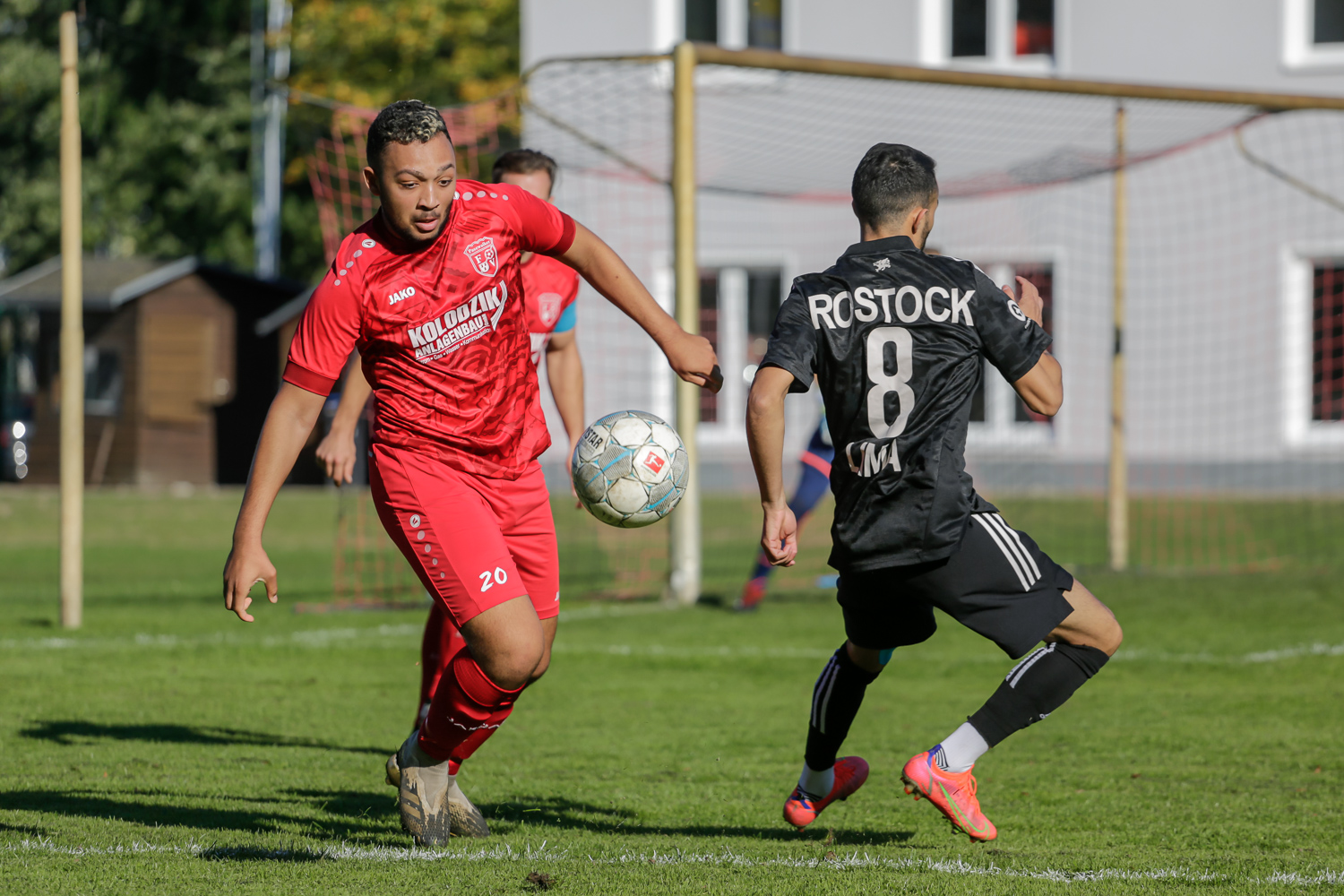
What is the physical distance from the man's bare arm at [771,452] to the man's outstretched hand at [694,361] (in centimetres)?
15

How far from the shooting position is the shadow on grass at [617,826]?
4.33m

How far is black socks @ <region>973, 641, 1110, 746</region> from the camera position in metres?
4.02

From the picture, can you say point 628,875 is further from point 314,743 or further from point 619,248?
point 619,248

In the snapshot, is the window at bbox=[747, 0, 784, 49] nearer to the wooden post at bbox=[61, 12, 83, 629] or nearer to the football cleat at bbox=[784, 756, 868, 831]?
the wooden post at bbox=[61, 12, 83, 629]

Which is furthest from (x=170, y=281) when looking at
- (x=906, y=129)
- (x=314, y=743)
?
(x=314, y=743)

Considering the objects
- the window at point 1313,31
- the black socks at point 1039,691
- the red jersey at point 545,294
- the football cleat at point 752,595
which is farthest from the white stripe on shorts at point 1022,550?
the window at point 1313,31

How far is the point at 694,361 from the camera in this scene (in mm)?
4004

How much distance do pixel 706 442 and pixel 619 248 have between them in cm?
260

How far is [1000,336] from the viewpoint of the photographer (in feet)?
12.8

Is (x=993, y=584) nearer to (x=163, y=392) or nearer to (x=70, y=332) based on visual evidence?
(x=70, y=332)

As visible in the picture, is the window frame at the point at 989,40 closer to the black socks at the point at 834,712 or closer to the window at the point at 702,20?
the window at the point at 702,20

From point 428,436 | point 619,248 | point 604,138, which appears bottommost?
point 428,436

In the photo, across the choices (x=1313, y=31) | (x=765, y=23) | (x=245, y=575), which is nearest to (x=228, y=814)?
(x=245, y=575)

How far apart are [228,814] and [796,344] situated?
2.34 meters
